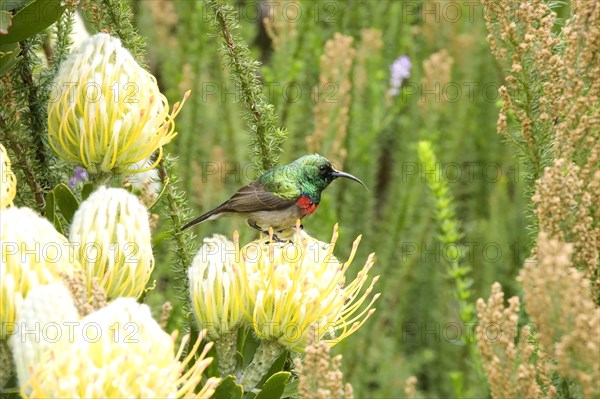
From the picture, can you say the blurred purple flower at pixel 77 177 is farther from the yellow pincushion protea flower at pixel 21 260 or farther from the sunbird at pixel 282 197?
the yellow pincushion protea flower at pixel 21 260

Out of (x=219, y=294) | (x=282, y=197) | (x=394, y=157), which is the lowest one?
(x=219, y=294)

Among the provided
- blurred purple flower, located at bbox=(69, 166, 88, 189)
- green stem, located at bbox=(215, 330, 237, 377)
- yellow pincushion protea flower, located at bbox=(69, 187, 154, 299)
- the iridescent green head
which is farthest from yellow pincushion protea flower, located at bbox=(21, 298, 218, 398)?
the iridescent green head

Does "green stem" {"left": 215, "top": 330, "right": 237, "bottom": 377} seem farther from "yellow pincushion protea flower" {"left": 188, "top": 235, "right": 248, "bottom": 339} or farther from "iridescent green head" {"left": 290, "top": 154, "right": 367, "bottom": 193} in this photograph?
"iridescent green head" {"left": 290, "top": 154, "right": 367, "bottom": 193}

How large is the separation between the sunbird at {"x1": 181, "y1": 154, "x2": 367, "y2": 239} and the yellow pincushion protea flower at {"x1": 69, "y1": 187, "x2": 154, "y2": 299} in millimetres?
604

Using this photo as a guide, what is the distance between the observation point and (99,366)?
83 cm

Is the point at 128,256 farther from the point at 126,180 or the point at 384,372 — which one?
→ the point at 384,372

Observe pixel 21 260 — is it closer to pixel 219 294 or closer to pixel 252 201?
pixel 219 294

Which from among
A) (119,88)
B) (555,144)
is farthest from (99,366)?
(555,144)

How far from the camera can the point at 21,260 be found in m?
0.89

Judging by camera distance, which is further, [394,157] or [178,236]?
[394,157]

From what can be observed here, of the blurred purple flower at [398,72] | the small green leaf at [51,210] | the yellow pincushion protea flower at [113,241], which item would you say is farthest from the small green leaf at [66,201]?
the blurred purple flower at [398,72]

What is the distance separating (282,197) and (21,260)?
855 millimetres

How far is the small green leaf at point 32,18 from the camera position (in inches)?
43.6

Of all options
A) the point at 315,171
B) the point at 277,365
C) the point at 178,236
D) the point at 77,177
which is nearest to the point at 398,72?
the point at 315,171
